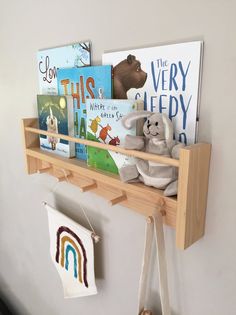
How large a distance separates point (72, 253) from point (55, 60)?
53 cm

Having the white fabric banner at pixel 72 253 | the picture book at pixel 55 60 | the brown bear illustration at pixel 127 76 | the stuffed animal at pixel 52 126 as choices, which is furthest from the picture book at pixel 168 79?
the white fabric banner at pixel 72 253

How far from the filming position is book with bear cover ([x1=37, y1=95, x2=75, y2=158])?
2.09 feet

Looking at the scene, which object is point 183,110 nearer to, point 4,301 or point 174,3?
point 174,3

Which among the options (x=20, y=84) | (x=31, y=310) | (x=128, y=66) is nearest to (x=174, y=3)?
(x=128, y=66)

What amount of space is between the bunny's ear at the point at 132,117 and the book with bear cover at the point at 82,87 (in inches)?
3.8

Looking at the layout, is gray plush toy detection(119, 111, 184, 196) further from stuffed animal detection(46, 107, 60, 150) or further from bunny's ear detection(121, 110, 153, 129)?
stuffed animal detection(46, 107, 60, 150)

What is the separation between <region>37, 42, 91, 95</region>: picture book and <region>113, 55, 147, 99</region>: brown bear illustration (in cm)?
11

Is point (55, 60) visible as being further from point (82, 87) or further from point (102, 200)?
point (102, 200)

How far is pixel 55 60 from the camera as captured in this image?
0.69 meters

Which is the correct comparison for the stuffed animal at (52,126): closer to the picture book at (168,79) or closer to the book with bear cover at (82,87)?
the book with bear cover at (82,87)

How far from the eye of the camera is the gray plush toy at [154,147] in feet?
1.45

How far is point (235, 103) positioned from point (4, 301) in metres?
1.40

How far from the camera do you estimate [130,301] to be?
646mm

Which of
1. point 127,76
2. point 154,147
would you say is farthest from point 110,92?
point 154,147
